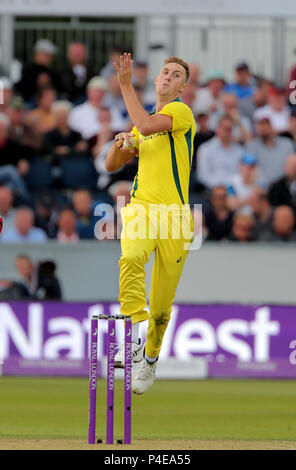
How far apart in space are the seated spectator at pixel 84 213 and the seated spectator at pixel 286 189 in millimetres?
2794

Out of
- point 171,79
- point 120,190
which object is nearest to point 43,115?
point 120,190

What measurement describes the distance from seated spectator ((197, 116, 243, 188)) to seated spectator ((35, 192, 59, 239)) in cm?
242

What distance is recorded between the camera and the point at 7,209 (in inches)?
632

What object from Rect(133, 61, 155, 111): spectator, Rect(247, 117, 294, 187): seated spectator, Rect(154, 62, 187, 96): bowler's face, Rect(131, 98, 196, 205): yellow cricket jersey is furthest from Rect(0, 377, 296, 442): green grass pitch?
Rect(133, 61, 155, 111): spectator

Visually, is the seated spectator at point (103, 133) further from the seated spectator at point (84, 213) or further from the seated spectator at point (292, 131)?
the seated spectator at point (292, 131)

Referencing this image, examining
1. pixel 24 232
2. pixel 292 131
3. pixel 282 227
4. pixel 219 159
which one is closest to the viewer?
pixel 24 232

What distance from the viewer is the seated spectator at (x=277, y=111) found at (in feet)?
60.1

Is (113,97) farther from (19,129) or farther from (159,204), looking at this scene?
(159,204)

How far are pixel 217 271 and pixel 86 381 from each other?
97.0 inches

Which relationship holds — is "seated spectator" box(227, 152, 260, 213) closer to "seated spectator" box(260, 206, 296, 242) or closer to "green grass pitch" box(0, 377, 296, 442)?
"seated spectator" box(260, 206, 296, 242)

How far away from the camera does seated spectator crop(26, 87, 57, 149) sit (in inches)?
690

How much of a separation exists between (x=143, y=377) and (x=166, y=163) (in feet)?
5.67

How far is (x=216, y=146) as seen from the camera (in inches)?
682

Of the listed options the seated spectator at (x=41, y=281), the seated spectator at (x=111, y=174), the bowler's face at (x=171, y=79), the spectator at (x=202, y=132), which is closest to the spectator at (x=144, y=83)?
the spectator at (x=202, y=132)
